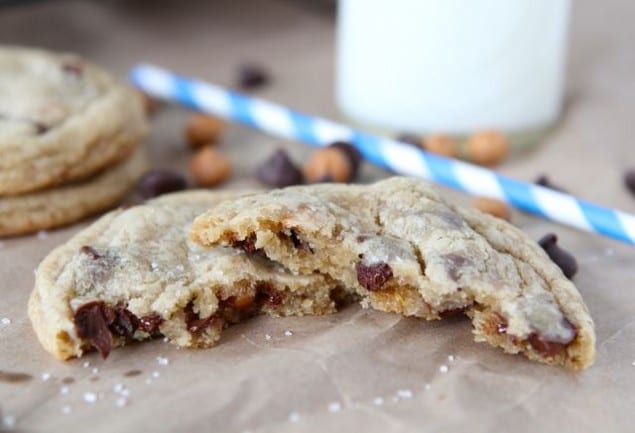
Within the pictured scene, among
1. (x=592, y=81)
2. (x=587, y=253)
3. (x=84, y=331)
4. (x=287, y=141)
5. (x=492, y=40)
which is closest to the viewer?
(x=84, y=331)

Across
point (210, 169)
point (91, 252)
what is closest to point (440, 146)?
point (210, 169)

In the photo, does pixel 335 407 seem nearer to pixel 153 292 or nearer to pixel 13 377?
pixel 153 292

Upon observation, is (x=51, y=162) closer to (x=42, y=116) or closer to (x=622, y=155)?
(x=42, y=116)

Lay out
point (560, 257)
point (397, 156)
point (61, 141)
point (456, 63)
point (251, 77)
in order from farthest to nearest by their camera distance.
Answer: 1. point (251, 77)
2. point (456, 63)
3. point (397, 156)
4. point (61, 141)
5. point (560, 257)

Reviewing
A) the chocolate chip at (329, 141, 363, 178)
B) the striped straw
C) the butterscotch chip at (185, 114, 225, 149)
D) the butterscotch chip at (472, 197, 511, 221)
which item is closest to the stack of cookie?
the butterscotch chip at (185, 114, 225, 149)

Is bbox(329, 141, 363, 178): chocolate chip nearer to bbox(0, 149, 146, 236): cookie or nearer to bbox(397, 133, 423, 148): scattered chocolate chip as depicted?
bbox(397, 133, 423, 148): scattered chocolate chip

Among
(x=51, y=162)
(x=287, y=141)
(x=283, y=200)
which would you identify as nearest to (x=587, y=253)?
(x=283, y=200)

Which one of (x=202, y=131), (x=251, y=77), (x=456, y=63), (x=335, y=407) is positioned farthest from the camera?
(x=251, y=77)
